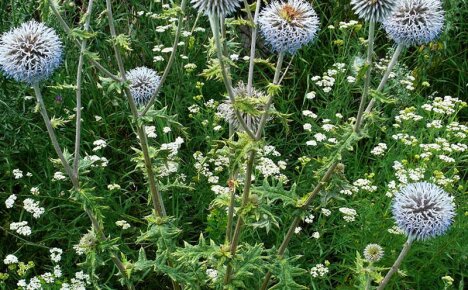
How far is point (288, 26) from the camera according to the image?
8.23 ft

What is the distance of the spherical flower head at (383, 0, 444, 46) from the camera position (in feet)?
8.61

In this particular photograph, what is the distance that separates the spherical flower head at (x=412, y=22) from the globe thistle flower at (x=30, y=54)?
1.27 meters

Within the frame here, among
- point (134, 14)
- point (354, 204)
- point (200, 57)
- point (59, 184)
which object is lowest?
point (354, 204)

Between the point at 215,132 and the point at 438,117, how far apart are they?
1.32 metres

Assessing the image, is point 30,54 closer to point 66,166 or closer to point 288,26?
point 66,166

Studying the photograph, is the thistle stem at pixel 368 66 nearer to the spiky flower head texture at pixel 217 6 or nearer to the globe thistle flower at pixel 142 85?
the spiky flower head texture at pixel 217 6

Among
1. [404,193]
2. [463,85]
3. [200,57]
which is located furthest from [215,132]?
[463,85]

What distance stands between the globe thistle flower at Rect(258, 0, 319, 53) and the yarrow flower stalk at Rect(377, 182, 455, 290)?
72 centimetres

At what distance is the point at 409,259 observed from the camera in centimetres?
342

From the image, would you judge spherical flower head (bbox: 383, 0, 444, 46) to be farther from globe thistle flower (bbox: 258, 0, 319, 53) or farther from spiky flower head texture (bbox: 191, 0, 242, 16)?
spiky flower head texture (bbox: 191, 0, 242, 16)

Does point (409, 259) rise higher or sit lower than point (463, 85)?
lower

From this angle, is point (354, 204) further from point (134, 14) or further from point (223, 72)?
point (134, 14)

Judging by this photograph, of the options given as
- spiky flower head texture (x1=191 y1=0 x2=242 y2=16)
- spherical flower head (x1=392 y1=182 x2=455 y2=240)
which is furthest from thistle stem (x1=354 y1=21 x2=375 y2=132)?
spiky flower head texture (x1=191 y1=0 x2=242 y2=16)

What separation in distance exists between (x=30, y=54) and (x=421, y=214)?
1.59m
